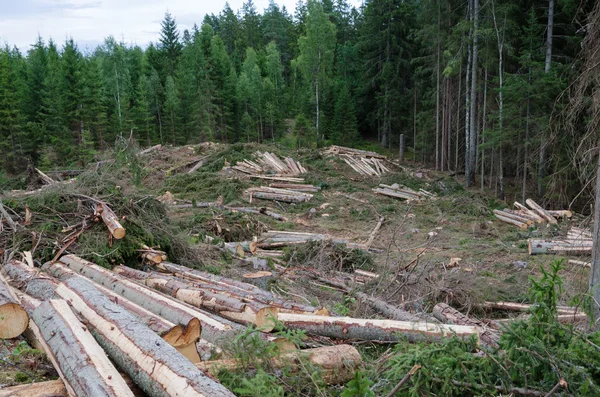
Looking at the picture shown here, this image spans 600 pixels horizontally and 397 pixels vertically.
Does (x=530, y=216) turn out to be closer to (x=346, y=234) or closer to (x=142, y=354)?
(x=346, y=234)

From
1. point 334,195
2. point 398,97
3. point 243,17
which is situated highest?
point 243,17

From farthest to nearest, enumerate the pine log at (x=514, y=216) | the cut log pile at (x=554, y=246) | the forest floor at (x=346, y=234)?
the pine log at (x=514, y=216) < the cut log pile at (x=554, y=246) < the forest floor at (x=346, y=234)

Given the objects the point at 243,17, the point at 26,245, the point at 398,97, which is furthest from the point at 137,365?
the point at 243,17

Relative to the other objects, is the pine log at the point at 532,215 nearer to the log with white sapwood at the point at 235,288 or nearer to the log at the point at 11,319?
the log with white sapwood at the point at 235,288

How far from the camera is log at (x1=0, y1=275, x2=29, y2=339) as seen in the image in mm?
4535

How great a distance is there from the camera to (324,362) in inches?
149

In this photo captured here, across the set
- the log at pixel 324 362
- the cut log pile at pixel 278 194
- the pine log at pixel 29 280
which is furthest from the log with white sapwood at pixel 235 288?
the cut log pile at pixel 278 194

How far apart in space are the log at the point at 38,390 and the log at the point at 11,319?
1242mm

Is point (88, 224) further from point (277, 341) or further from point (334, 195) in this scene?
point (334, 195)

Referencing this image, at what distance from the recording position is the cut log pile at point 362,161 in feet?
84.9

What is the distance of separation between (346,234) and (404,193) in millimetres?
6462

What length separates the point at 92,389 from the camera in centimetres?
313

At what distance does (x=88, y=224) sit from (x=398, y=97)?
32.4 m

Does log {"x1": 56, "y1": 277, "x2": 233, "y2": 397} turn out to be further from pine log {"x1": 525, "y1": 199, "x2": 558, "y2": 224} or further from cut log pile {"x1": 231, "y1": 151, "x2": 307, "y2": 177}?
cut log pile {"x1": 231, "y1": 151, "x2": 307, "y2": 177}
